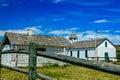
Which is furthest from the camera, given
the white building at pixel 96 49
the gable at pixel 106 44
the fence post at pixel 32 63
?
the gable at pixel 106 44

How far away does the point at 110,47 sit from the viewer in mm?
49375

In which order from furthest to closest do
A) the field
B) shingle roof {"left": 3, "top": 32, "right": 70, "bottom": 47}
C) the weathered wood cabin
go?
shingle roof {"left": 3, "top": 32, "right": 70, "bottom": 47} → the weathered wood cabin → the field

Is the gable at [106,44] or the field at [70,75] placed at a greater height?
the gable at [106,44]

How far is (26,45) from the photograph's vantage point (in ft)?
98.8

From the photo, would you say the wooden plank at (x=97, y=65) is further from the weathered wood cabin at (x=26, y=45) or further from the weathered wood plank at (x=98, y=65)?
the weathered wood cabin at (x=26, y=45)

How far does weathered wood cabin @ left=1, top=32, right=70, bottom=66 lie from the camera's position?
29.9 meters

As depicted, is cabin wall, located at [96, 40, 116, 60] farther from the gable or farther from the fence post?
the fence post

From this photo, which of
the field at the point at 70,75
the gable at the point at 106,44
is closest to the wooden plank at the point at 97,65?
the field at the point at 70,75

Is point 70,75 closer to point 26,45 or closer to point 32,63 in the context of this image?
point 26,45

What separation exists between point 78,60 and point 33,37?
30.5 m

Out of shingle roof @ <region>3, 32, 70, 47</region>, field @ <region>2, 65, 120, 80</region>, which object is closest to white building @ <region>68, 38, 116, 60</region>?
shingle roof @ <region>3, 32, 70, 47</region>

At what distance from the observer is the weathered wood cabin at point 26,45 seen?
1178 inches

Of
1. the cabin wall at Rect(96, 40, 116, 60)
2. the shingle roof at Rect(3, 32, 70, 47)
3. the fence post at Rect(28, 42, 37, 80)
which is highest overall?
the shingle roof at Rect(3, 32, 70, 47)

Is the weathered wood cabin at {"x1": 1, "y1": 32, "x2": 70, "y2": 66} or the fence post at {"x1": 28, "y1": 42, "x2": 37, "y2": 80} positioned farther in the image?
the weathered wood cabin at {"x1": 1, "y1": 32, "x2": 70, "y2": 66}
